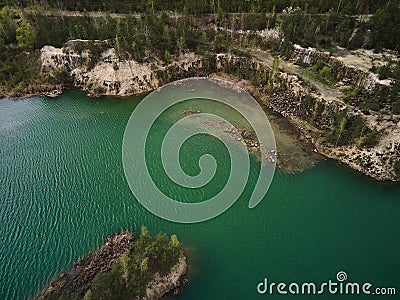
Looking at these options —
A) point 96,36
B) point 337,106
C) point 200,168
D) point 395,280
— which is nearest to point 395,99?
point 337,106

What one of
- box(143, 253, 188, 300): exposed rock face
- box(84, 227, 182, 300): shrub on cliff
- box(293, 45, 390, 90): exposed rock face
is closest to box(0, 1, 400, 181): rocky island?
box(293, 45, 390, 90): exposed rock face

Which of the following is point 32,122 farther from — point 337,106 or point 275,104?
point 337,106

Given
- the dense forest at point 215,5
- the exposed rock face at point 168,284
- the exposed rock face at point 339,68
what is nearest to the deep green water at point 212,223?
the exposed rock face at point 168,284

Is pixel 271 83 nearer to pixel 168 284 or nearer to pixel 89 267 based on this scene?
pixel 168 284

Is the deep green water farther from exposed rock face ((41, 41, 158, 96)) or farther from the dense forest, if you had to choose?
the dense forest

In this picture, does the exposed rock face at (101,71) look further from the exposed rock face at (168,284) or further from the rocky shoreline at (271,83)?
the exposed rock face at (168,284)
